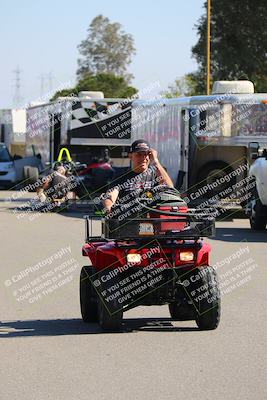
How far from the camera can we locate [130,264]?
30.2 ft

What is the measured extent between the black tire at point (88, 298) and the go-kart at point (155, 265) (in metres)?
0.42

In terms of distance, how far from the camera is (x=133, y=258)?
9188 millimetres

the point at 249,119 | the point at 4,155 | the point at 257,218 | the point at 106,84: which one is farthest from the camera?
the point at 106,84

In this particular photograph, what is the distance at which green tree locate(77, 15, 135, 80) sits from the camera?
10544 centimetres

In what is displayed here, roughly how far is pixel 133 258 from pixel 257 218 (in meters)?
11.7

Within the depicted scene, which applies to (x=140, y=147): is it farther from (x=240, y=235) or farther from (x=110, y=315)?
(x=240, y=235)

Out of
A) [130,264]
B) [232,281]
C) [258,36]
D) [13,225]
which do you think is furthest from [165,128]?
[258,36]

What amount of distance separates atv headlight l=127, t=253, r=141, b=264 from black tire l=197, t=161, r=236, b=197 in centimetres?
1584

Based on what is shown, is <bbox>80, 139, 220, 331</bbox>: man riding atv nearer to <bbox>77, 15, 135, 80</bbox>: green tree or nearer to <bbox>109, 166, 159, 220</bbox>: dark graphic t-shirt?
<bbox>109, 166, 159, 220</bbox>: dark graphic t-shirt

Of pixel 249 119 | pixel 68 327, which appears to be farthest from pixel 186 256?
pixel 249 119

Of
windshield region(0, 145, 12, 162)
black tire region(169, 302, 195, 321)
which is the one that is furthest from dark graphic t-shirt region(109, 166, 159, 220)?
windshield region(0, 145, 12, 162)

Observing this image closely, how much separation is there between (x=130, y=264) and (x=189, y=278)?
55 centimetres

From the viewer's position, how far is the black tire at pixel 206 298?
916 cm

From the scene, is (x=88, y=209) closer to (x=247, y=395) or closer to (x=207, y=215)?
(x=207, y=215)
